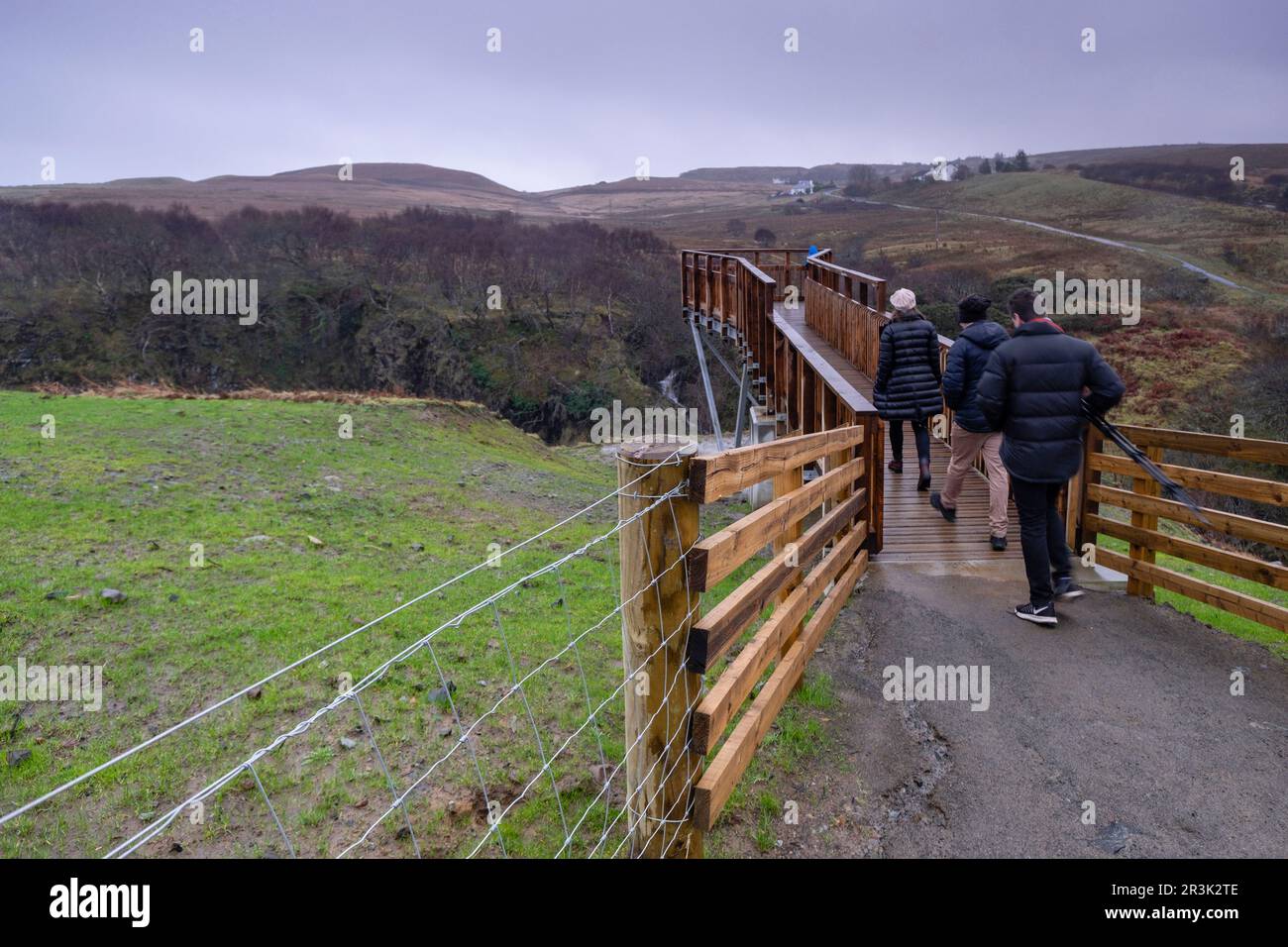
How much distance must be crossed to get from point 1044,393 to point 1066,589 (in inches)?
62.2

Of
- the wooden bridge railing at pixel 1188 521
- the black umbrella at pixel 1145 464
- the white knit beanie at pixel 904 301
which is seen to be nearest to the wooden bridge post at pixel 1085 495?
the wooden bridge railing at pixel 1188 521

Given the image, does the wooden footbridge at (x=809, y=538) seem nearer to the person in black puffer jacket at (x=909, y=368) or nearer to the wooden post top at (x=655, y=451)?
the wooden post top at (x=655, y=451)

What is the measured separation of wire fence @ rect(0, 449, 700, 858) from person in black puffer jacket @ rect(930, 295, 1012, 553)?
358 cm

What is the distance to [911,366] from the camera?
8297 millimetres

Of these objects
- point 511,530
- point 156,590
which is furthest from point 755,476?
point 511,530

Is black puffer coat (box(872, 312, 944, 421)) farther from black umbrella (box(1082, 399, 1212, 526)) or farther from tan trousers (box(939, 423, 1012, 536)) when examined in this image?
black umbrella (box(1082, 399, 1212, 526))

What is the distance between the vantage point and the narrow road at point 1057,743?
3.62 metres

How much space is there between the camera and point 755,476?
3.72 meters

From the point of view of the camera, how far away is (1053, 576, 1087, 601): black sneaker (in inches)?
245

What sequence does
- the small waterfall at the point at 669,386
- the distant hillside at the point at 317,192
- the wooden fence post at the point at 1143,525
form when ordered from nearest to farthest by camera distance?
the wooden fence post at the point at 1143,525
the small waterfall at the point at 669,386
the distant hillside at the point at 317,192

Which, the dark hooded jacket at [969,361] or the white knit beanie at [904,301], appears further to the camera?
the white knit beanie at [904,301]

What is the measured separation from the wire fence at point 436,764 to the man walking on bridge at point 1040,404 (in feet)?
9.51

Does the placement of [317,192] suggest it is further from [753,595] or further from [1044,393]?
[753,595]

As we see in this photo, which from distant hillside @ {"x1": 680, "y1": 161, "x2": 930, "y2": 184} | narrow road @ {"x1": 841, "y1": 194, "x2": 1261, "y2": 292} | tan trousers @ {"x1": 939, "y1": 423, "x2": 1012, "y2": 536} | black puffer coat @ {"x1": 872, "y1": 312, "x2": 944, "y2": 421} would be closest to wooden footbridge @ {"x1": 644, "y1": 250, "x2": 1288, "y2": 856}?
tan trousers @ {"x1": 939, "y1": 423, "x2": 1012, "y2": 536}
